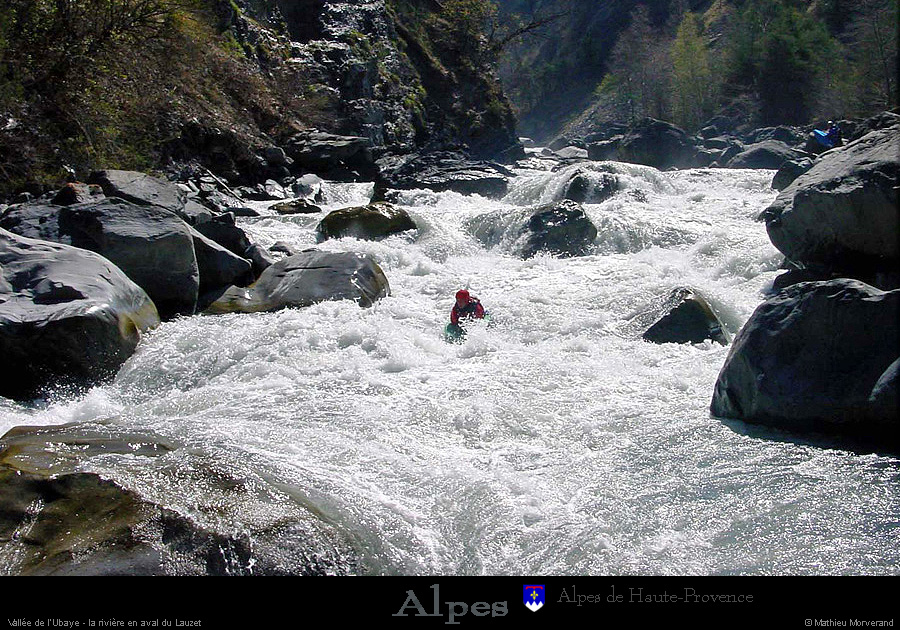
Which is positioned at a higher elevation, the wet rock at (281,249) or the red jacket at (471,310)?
the red jacket at (471,310)

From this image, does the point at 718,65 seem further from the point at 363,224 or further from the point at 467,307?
the point at 467,307

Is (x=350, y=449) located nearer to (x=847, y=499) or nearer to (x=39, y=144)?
(x=847, y=499)

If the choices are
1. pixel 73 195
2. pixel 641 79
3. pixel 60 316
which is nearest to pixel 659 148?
pixel 641 79

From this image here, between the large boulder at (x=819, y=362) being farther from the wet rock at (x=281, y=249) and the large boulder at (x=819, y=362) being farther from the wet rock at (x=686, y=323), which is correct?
the wet rock at (x=281, y=249)

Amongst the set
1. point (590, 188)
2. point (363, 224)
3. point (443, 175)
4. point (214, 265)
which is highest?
point (214, 265)

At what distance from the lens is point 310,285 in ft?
29.3

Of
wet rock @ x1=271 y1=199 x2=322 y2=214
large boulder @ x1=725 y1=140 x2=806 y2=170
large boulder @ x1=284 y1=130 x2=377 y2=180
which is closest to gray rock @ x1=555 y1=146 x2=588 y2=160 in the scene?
large boulder @ x1=725 y1=140 x2=806 y2=170

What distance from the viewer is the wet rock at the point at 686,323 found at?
7.57m

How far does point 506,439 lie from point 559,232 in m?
8.01

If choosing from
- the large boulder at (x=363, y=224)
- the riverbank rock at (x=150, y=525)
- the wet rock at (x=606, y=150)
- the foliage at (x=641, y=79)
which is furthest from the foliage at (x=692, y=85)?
the riverbank rock at (x=150, y=525)

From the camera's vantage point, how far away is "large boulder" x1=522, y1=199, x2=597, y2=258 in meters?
12.6

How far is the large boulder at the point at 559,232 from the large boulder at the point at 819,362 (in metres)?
6.92
